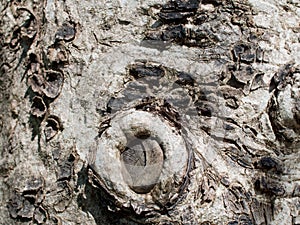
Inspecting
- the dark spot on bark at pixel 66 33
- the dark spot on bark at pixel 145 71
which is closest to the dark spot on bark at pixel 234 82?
the dark spot on bark at pixel 145 71

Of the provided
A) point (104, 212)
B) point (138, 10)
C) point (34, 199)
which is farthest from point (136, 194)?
point (138, 10)

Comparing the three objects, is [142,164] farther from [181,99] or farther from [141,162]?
[181,99]

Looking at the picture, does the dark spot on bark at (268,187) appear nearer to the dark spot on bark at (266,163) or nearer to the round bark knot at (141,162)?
the dark spot on bark at (266,163)

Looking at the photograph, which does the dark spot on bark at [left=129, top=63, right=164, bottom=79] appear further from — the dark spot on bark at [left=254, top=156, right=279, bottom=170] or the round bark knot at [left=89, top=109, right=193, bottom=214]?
the dark spot on bark at [left=254, top=156, right=279, bottom=170]

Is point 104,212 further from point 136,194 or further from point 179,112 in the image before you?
point 179,112

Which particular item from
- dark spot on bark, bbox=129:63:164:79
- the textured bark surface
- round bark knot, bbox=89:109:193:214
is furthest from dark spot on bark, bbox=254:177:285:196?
dark spot on bark, bbox=129:63:164:79

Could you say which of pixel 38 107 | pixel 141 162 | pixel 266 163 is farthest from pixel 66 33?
pixel 266 163

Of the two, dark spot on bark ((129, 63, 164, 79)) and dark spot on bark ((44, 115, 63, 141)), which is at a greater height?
dark spot on bark ((129, 63, 164, 79))

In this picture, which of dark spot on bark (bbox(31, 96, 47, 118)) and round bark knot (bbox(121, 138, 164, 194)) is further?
dark spot on bark (bbox(31, 96, 47, 118))
